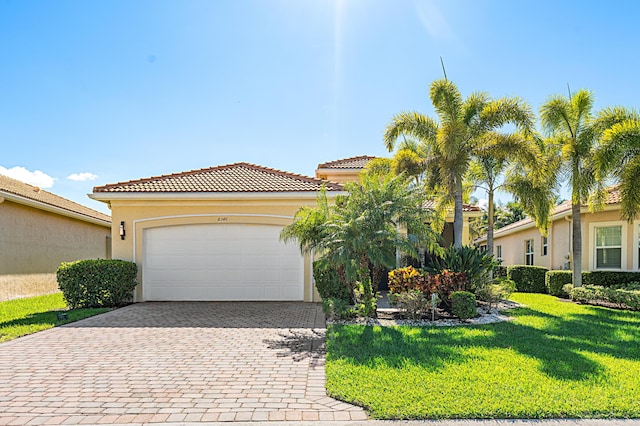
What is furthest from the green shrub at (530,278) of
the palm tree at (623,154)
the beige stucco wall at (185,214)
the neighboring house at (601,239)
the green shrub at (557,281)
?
the beige stucco wall at (185,214)

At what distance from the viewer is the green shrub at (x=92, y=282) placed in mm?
11258

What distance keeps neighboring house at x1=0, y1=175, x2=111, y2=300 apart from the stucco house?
166 inches

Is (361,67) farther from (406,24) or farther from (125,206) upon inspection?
(125,206)

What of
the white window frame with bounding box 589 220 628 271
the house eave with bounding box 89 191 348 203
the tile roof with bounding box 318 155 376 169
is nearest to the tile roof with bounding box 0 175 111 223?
the house eave with bounding box 89 191 348 203

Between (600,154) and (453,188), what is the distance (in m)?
4.38

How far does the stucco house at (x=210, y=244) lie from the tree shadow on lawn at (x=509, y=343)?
189 inches

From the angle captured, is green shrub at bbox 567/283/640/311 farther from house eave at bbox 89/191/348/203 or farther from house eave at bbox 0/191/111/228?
house eave at bbox 0/191/111/228

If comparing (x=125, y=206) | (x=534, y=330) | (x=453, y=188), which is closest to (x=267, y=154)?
(x=125, y=206)

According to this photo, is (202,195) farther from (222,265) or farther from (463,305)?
(463,305)

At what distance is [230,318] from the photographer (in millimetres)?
9781

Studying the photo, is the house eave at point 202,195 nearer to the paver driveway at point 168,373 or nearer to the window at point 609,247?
the paver driveway at point 168,373

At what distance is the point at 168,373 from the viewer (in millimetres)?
5594

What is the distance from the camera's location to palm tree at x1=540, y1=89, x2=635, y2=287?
12.8 metres

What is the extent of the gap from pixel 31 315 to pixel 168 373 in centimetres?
739
